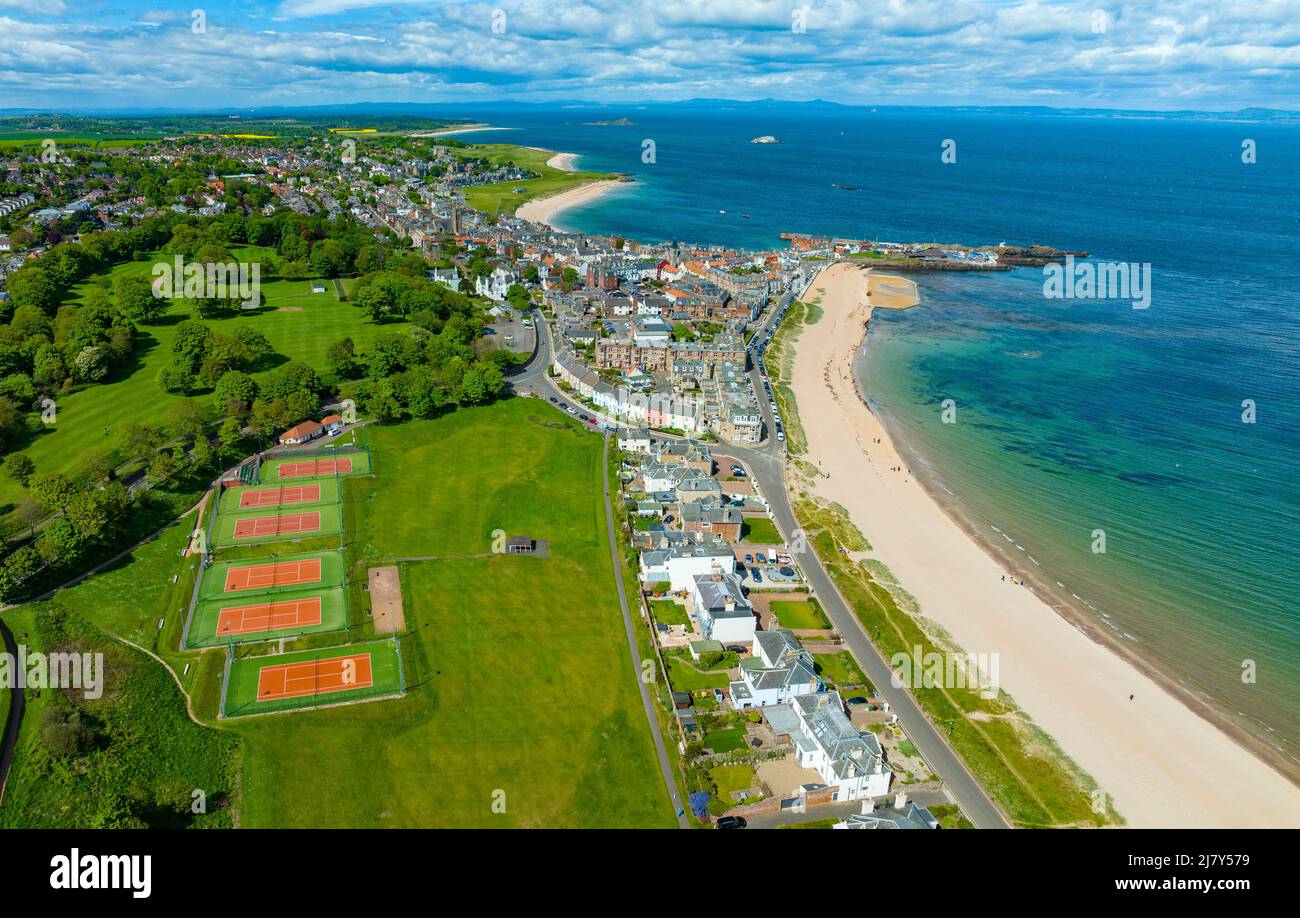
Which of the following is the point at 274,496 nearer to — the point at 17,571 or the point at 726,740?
the point at 17,571

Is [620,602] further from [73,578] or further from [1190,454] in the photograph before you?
[1190,454]

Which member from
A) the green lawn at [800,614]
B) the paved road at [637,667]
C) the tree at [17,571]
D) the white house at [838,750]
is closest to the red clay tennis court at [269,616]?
the tree at [17,571]

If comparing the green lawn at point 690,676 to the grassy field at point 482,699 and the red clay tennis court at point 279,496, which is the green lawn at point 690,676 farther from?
the red clay tennis court at point 279,496

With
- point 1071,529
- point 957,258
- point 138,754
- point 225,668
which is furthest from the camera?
point 957,258

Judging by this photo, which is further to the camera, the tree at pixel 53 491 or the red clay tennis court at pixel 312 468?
the red clay tennis court at pixel 312 468
